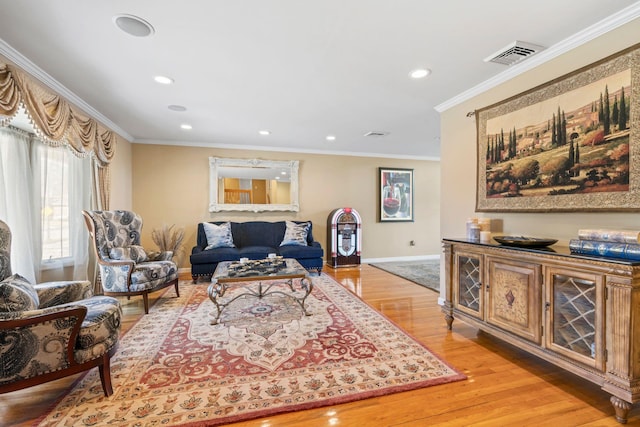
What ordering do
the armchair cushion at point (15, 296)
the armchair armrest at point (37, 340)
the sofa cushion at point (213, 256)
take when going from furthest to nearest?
1. the sofa cushion at point (213, 256)
2. the armchair cushion at point (15, 296)
3. the armchair armrest at point (37, 340)

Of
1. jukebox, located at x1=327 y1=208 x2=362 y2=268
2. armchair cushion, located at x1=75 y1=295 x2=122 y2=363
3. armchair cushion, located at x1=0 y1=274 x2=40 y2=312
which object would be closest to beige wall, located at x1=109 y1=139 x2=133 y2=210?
armchair cushion, located at x1=0 y1=274 x2=40 y2=312

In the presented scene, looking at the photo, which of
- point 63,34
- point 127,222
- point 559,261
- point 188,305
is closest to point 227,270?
point 188,305

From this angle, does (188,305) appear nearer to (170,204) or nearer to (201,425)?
(201,425)

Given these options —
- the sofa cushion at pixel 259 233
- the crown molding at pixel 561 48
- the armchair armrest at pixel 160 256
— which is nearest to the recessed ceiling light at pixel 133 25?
the armchair armrest at pixel 160 256

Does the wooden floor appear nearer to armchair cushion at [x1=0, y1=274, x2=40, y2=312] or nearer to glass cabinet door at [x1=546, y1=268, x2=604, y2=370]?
glass cabinet door at [x1=546, y1=268, x2=604, y2=370]

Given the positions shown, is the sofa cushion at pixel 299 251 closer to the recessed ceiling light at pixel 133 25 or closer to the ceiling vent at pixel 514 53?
the recessed ceiling light at pixel 133 25

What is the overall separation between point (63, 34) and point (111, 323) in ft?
6.82

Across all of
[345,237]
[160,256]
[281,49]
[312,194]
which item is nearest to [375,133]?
[312,194]

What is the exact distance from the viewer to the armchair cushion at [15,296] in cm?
154

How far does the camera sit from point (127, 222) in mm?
3527

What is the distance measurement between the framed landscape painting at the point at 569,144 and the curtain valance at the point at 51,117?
13.2 feet

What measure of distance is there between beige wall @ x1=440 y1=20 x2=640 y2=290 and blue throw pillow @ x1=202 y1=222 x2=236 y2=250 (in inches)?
136

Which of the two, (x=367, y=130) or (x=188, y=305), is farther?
(x=367, y=130)

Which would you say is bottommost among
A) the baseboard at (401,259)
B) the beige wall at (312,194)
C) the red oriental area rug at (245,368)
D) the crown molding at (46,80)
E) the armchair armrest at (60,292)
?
the red oriental area rug at (245,368)
